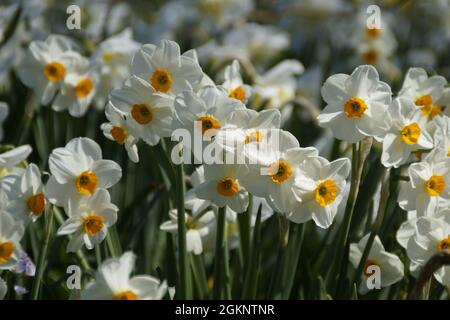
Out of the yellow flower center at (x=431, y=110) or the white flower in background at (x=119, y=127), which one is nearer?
the white flower in background at (x=119, y=127)

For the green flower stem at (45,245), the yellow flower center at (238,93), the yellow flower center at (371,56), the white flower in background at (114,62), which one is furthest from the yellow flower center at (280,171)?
the yellow flower center at (371,56)

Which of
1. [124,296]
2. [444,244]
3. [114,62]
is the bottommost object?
[124,296]

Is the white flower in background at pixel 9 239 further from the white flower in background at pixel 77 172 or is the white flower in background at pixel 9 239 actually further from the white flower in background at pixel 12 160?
the white flower in background at pixel 12 160

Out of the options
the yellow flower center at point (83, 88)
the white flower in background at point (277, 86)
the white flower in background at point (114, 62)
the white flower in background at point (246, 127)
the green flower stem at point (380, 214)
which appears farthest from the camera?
the white flower in background at point (277, 86)

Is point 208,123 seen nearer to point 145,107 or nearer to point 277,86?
point 145,107

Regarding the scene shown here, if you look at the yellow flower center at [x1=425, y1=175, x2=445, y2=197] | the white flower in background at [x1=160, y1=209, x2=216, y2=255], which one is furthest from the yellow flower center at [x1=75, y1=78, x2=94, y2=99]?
the yellow flower center at [x1=425, y1=175, x2=445, y2=197]

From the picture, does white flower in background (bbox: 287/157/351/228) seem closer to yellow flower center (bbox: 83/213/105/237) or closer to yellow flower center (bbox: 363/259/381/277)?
yellow flower center (bbox: 363/259/381/277)

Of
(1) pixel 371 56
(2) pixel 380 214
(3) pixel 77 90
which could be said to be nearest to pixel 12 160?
(3) pixel 77 90
